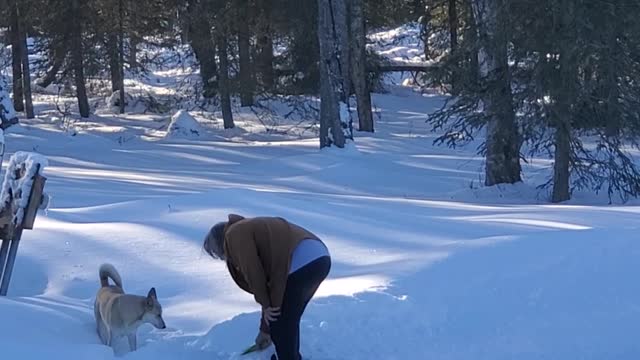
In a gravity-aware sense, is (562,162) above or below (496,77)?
below

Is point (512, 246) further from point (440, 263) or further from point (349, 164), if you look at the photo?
point (349, 164)

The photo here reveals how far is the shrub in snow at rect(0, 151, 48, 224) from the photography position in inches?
309

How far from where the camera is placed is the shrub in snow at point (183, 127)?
30844 mm

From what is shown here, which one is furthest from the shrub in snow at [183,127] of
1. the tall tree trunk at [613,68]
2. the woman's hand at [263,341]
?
the woman's hand at [263,341]

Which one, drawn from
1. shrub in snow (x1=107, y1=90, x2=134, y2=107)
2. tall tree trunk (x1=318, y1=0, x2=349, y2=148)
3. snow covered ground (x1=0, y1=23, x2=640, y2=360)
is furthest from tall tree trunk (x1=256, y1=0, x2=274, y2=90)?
snow covered ground (x1=0, y1=23, x2=640, y2=360)

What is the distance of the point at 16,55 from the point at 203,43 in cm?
778

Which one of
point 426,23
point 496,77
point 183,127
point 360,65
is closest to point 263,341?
point 496,77

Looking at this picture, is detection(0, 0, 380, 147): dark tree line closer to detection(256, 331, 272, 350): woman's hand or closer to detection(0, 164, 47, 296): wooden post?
detection(0, 164, 47, 296): wooden post

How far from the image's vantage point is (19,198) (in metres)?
7.89

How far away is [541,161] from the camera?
22.0 m

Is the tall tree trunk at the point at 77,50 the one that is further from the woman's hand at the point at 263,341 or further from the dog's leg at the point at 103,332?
the woman's hand at the point at 263,341

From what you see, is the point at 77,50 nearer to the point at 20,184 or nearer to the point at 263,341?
the point at 20,184

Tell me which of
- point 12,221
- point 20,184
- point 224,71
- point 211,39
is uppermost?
point 211,39

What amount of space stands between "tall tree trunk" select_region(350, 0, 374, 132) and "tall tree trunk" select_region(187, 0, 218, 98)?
4.54 m
